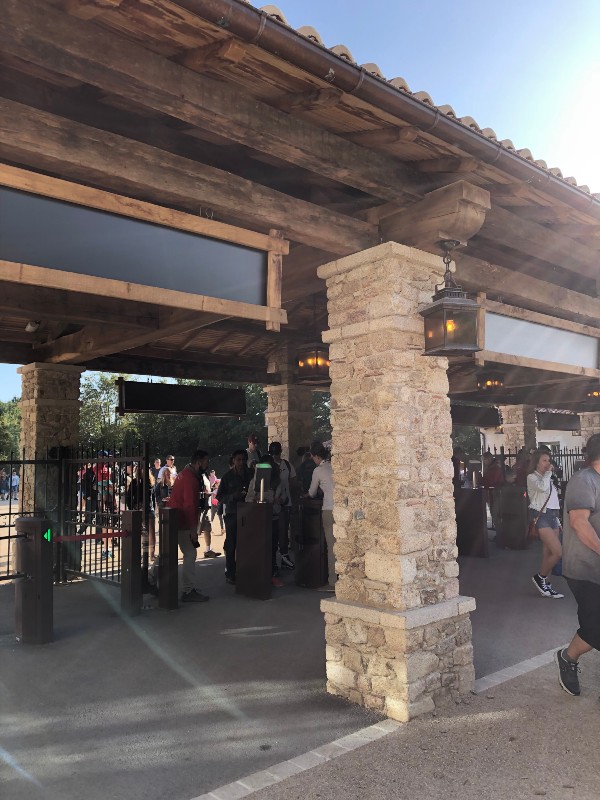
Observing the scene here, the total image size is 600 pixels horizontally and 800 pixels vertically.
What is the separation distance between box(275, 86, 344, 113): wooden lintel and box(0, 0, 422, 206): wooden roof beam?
0.59 feet

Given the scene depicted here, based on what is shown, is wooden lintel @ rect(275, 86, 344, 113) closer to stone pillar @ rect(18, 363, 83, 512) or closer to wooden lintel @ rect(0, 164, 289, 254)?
wooden lintel @ rect(0, 164, 289, 254)

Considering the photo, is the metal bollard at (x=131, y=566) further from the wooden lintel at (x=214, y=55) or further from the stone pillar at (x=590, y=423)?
the stone pillar at (x=590, y=423)

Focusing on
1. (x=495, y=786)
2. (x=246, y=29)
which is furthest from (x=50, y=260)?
(x=495, y=786)

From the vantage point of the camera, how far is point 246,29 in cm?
292

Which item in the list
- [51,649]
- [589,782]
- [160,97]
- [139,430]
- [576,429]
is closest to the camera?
[589,782]

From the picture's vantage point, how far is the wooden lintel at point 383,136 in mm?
3934

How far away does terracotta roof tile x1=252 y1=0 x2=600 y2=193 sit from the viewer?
3.12 meters

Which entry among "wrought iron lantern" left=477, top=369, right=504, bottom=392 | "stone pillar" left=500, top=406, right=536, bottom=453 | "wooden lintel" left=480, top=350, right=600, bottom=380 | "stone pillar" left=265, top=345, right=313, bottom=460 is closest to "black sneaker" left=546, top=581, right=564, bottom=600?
"wooden lintel" left=480, top=350, right=600, bottom=380

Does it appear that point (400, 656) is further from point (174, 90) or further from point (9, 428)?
point (9, 428)

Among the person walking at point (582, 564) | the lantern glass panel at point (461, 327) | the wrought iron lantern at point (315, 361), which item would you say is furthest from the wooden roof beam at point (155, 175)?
the wrought iron lantern at point (315, 361)

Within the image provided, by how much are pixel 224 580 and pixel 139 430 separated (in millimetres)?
22456

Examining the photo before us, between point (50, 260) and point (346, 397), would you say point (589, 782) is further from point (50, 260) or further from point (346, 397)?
point (50, 260)

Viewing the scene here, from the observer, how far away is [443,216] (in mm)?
4375

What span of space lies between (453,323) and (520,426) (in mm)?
13137
